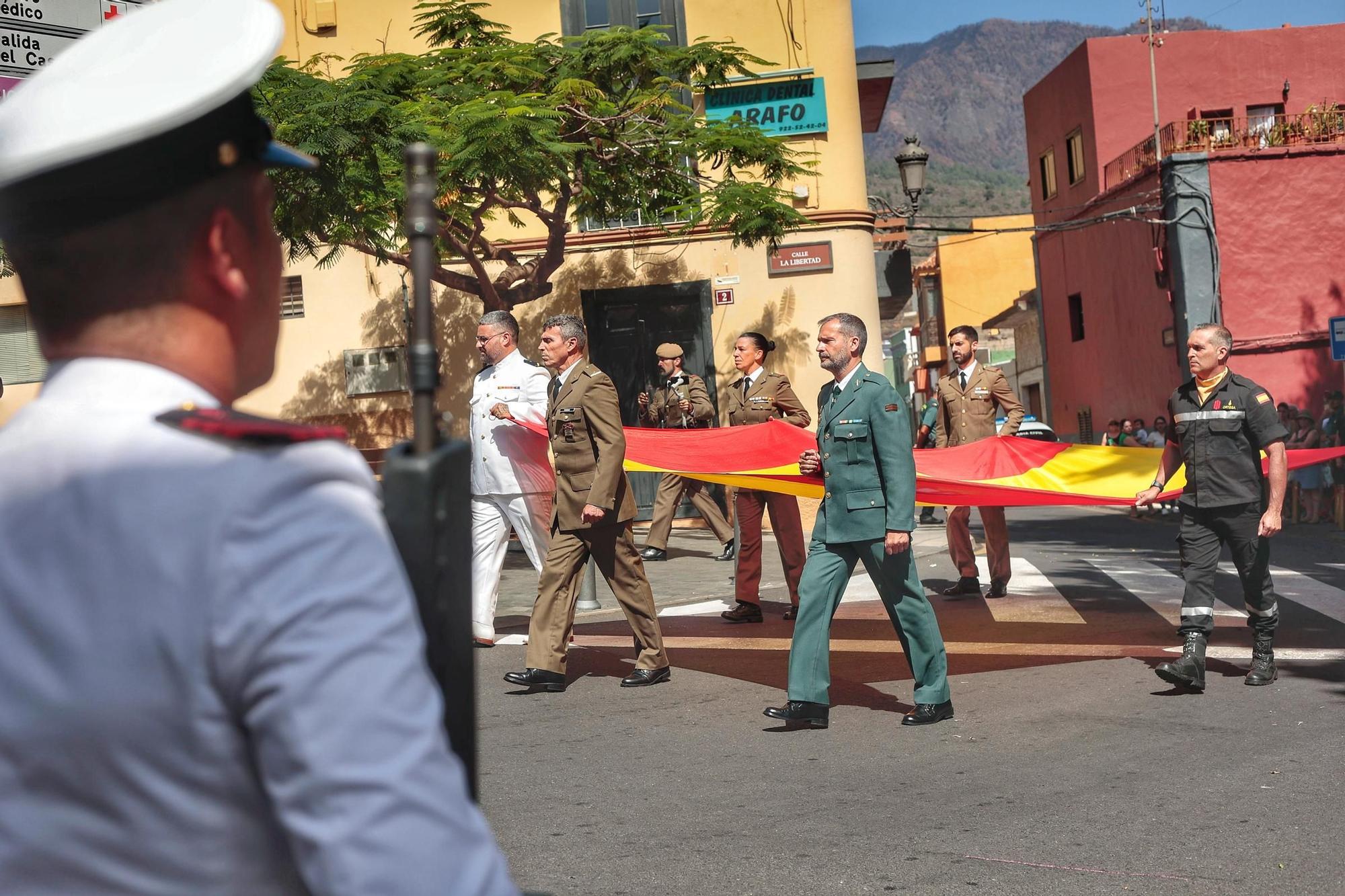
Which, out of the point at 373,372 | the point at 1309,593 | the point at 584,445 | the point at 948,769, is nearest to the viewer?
the point at 948,769

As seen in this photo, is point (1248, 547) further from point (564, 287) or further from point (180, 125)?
point (564, 287)

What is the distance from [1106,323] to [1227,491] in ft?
86.9

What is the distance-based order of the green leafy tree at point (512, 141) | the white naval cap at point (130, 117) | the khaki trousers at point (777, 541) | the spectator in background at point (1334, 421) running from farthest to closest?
the spectator in background at point (1334, 421) → the green leafy tree at point (512, 141) → the khaki trousers at point (777, 541) → the white naval cap at point (130, 117)

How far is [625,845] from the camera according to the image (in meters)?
4.96

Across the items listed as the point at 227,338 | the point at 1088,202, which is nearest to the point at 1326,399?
the point at 1088,202

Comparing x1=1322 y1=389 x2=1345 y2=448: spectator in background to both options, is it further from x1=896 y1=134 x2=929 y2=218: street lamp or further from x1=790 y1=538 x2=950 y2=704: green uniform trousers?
x1=790 y1=538 x2=950 y2=704: green uniform trousers

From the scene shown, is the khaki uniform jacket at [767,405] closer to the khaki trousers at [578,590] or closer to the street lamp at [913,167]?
the khaki trousers at [578,590]

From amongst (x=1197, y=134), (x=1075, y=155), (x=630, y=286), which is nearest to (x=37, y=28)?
(x=630, y=286)

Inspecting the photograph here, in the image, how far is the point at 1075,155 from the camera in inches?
1395

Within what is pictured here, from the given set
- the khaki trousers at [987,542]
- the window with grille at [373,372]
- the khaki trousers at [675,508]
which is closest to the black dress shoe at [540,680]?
the khaki trousers at [987,542]

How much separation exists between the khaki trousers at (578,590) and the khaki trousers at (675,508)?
5389 millimetres

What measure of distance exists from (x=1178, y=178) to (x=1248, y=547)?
21189mm

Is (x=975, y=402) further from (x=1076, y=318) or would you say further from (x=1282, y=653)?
(x=1076, y=318)

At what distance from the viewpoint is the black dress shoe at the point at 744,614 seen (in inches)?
416
